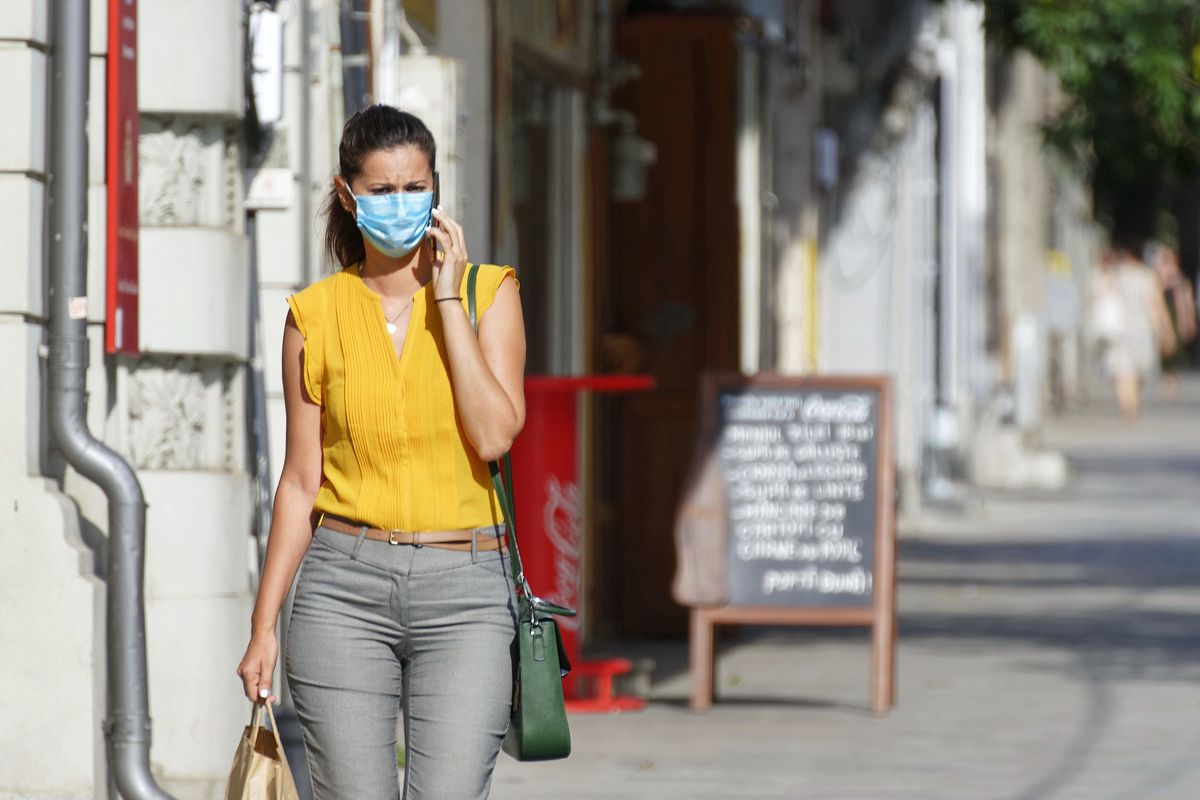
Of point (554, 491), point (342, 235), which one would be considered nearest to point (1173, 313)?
point (554, 491)

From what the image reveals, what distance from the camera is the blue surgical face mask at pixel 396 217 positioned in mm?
4371

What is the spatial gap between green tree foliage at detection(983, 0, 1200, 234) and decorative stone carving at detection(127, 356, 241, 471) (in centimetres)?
573

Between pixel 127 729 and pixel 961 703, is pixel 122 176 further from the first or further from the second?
pixel 961 703

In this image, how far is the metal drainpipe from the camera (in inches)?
267

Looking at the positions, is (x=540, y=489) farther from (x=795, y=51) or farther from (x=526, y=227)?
(x=795, y=51)

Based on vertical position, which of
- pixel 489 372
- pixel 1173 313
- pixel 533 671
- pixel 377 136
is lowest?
pixel 533 671

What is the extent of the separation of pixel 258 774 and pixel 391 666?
30cm

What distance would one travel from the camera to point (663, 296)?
12.5 m

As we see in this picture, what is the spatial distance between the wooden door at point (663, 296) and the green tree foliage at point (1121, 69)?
1.46 m

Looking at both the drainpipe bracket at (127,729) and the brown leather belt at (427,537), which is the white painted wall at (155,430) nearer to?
the drainpipe bracket at (127,729)

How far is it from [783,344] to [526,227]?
609 cm

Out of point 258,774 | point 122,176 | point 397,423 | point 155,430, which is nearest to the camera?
point 258,774

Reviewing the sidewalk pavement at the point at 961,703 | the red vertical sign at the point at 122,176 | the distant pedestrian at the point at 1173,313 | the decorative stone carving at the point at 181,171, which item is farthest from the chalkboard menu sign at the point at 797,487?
the distant pedestrian at the point at 1173,313

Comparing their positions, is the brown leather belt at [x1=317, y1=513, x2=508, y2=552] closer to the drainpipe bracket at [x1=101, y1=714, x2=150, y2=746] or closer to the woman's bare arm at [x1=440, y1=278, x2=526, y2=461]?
the woman's bare arm at [x1=440, y1=278, x2=526, y2=461]
